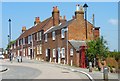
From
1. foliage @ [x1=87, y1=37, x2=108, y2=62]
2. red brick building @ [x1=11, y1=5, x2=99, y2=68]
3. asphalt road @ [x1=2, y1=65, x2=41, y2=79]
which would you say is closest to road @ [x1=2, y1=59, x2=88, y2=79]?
asphalt road @ [x1=2, y1=65, x2=41, y2=79]

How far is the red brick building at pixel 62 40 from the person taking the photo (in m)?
40.4

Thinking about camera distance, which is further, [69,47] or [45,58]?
[45,58]

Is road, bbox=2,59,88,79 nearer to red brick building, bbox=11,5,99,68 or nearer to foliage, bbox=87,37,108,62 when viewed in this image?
foliage, bbox=87,37,108,62

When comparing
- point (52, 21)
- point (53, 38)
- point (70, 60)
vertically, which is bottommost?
point (70, 60)

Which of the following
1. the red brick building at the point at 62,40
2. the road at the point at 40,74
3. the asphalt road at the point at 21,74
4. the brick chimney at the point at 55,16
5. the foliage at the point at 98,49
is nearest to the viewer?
the road at the point at 40,74

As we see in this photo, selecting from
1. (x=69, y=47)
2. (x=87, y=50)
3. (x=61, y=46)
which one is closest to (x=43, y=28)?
(x=61, y=46)

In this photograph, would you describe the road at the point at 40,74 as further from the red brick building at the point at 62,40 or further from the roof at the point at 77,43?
the roof at the point at 77,43

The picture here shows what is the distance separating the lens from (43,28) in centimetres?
5438

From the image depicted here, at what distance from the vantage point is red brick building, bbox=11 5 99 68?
40.4 m

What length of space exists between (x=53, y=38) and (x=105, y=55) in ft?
53.8

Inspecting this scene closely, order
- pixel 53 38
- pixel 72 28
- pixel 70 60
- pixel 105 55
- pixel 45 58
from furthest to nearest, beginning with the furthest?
pixel 45 58 < pixel 53 38 < pixel 72 28 < pixel 70 60 < pixel 105 55

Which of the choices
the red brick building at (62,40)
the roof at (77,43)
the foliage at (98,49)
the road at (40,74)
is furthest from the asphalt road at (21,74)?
the roof at (77,43)

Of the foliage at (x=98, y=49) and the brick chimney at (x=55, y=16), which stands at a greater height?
the brick chimney at (x=55, y=16)

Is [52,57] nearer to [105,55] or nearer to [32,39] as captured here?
[32,39]
